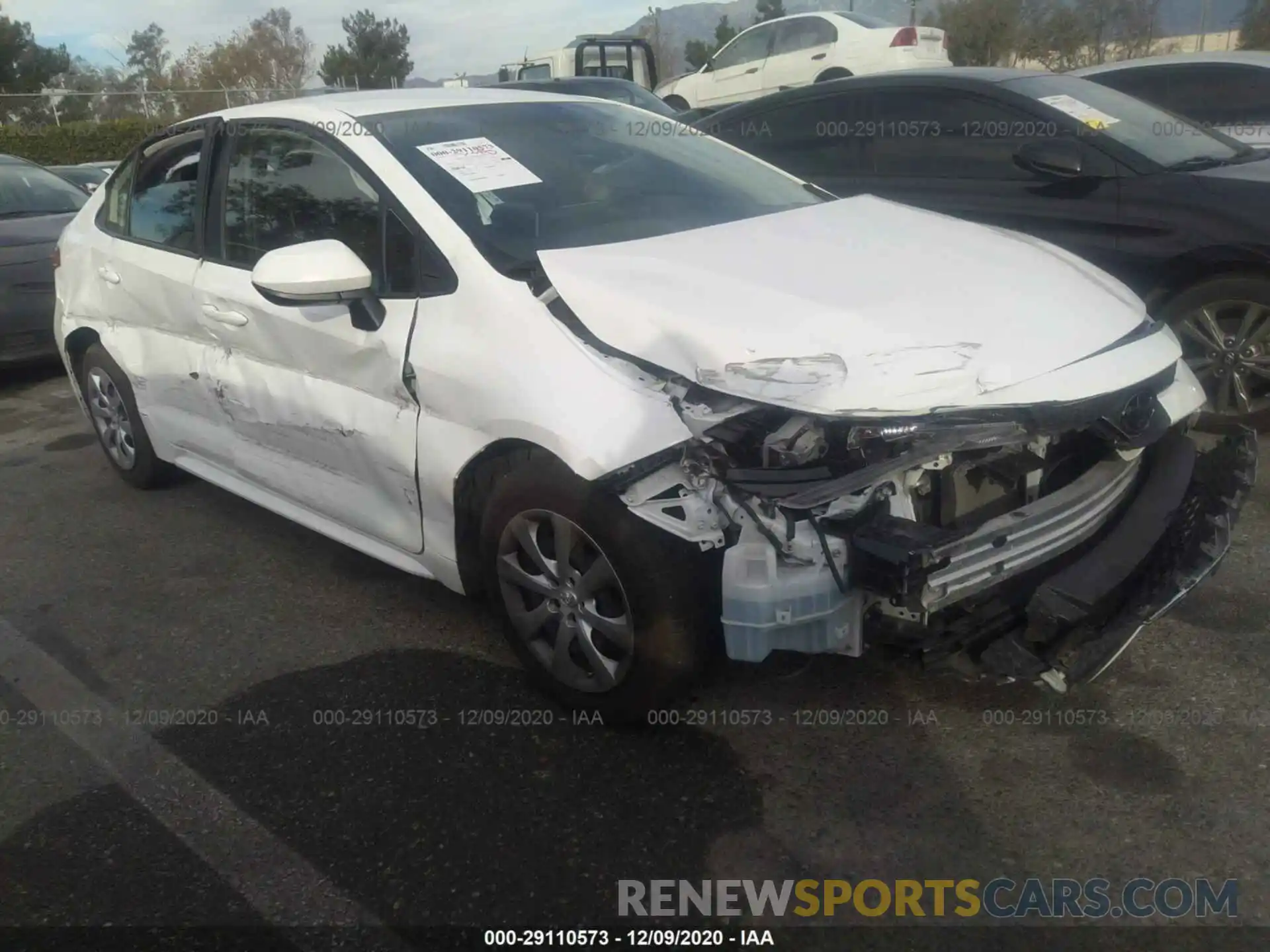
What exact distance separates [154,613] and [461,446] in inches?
65.5

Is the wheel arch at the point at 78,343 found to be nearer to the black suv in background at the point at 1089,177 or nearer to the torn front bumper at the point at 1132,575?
the black suv in background at the point at 1089,177

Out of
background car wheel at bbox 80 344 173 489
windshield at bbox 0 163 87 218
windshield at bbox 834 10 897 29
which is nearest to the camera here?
background car wheel at bbox 80 344 173 489

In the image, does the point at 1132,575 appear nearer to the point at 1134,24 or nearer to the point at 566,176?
the point at 566,176

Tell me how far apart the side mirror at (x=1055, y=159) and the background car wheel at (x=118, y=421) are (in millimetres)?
4097

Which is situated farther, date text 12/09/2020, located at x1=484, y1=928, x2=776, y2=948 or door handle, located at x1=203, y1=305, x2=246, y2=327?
door handle, located at x1=203, y1=305, x2=246, y2=327

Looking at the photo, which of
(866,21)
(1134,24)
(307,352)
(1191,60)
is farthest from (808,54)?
(1134,24)

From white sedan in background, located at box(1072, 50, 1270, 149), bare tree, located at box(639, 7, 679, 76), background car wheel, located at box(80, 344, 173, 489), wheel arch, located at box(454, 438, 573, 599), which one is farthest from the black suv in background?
→ bare tree, located at box(639, 7, 679, 76)

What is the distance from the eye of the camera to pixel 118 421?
16.0 ft

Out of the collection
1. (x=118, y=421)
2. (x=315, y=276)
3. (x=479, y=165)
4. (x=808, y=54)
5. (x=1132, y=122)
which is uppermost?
(x=808, y=54)

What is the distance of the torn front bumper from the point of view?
2.49 m

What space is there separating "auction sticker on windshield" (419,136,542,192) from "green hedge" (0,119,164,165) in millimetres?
24816

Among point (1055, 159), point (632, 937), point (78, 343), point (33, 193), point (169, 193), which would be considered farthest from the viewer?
point (33, 193)

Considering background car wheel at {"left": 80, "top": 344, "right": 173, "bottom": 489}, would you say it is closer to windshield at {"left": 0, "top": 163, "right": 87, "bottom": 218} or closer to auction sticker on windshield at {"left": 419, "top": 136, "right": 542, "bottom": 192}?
auction sticker on windshield at {"left": 419, "top": 136, "right": 542, "bottom": 192}

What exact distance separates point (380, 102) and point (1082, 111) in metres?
3.31
